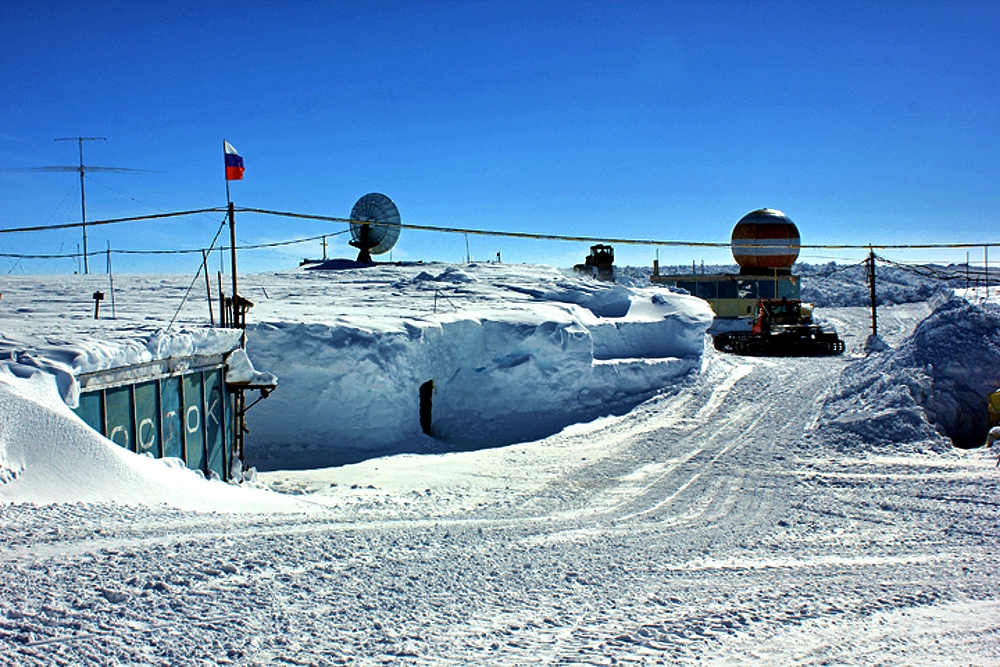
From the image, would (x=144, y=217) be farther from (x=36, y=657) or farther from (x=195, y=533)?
(x=36, y=657)

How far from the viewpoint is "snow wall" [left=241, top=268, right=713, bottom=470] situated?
13172 mm

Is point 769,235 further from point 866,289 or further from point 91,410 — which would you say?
point 91,410

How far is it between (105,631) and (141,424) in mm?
5294

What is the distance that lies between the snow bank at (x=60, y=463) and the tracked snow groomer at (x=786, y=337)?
2096cm

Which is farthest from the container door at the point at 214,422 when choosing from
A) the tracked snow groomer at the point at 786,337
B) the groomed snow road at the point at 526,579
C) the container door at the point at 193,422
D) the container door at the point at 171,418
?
the tracked snow groomer at the point at 786,337

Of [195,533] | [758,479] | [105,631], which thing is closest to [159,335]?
[195,533]

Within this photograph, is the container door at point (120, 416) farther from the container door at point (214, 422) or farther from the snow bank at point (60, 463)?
the container door at point (214, 422)

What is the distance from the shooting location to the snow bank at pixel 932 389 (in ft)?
40.0

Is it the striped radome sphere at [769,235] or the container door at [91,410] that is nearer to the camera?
the container door at [91,410]

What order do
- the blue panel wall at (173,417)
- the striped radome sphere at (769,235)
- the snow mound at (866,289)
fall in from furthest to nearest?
the snow mound at (866,289)
the striped radome sphere at (769,235)
the blue panel wall at (173,417)

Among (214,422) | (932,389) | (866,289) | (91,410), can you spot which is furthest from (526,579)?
(866,289)

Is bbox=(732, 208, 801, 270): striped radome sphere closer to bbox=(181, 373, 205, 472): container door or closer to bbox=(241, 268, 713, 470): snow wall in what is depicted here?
bbox=(241, 268, 713, 470): snow wall

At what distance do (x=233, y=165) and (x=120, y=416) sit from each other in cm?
555

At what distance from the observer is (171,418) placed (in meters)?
9.44
